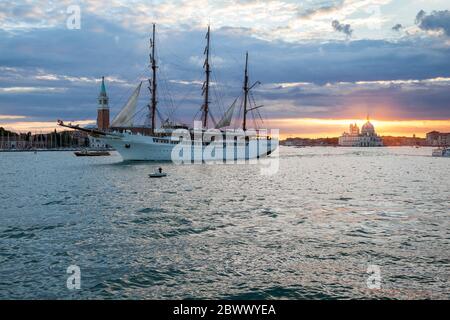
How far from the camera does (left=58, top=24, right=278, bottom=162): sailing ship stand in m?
75.6

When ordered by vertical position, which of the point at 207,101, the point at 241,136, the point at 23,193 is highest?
the point at 207,101

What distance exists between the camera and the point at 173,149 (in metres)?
80.8

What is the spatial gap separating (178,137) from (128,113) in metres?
11.4

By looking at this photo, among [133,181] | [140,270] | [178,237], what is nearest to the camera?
[140,270]

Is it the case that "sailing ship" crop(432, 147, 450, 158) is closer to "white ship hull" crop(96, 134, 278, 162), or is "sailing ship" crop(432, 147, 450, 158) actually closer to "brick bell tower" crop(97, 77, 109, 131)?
"white ship hull" crop(96, 134, 278, 162)

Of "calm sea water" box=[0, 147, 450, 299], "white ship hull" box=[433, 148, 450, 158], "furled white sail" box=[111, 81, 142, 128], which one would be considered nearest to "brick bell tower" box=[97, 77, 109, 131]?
"furled white sail" box=[111, 81, 142, 128]

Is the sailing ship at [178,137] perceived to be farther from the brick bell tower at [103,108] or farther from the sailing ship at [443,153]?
the brick bell tower at [103,108]

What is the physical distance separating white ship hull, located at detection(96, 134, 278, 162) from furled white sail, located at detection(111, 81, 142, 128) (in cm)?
309

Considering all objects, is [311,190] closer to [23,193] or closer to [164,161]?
[23,193]

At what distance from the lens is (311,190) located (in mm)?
38062

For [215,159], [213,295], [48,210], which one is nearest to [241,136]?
[215,159]

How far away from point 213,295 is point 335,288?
355cm

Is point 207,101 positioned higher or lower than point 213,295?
higher

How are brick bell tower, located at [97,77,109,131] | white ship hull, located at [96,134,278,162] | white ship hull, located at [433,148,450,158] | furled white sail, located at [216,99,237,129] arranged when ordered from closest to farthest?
white ship hull, located at [96,134,278,162] < furled white sail, located at [216,99,237,129] < white ship hull, located at [433,148,450,158] < brick bell tower, located at [97,77,109,131]
